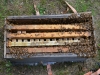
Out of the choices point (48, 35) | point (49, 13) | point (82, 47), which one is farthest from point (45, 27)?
point (49, 13)

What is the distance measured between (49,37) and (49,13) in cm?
109

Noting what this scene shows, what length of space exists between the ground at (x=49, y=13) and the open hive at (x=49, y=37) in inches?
30.9

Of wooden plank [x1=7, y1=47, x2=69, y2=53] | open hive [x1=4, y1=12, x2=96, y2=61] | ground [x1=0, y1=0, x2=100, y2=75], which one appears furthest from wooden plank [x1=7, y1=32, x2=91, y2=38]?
ground [x1=0, y1=0, x2=100, y2=75]

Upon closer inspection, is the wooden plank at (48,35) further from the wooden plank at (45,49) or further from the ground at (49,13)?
the ground at (49,13)

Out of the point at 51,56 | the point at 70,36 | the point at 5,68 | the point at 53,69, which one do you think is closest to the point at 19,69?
the point at 5,68

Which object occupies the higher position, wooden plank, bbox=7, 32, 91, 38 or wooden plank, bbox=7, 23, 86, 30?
wooden plank, bbox=7, 23, 86, 30

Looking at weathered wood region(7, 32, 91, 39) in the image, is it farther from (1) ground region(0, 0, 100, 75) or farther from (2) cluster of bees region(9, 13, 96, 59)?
(1) ground region(0, 0, 100, 75)

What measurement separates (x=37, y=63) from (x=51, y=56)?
2.80ft

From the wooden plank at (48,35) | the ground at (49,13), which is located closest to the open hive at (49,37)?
the wooden plank at (48,35)

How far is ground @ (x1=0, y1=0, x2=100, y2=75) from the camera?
358 cm

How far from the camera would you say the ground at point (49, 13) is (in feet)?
11.7

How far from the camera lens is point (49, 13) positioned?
153 inches

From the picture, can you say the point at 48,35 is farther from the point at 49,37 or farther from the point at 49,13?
the point at 49,13

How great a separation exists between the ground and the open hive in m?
0.78
